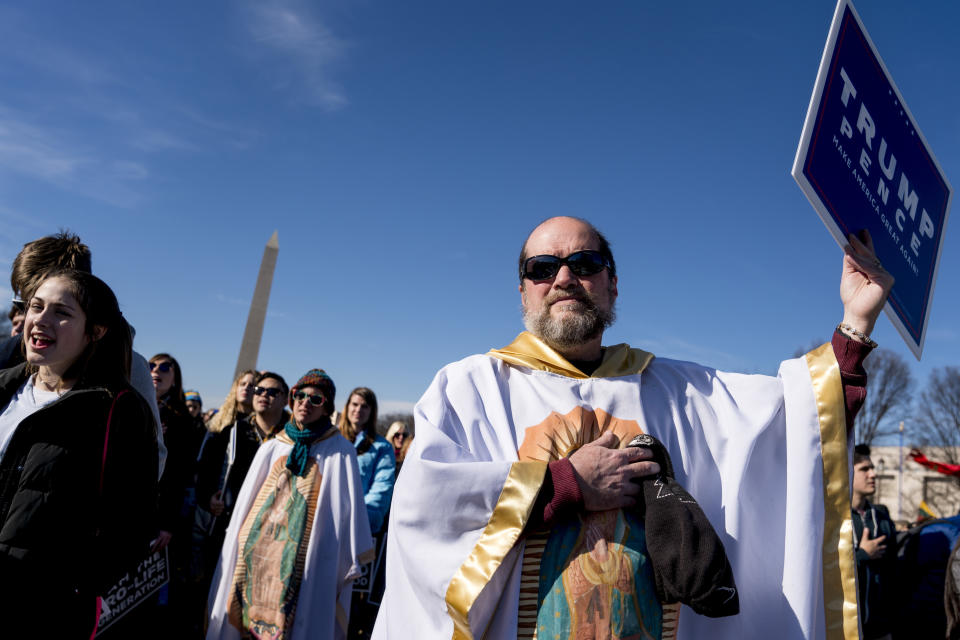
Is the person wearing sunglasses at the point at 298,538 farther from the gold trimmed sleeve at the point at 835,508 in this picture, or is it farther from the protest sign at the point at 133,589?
the gold trimmed sleeve at the point at 835,508

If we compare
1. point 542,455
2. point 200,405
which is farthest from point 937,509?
point 542,455

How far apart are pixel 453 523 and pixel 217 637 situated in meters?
3.49

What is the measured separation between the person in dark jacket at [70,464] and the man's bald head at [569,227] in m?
1.75

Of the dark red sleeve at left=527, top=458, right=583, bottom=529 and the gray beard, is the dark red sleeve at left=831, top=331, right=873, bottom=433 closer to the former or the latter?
the gray beard

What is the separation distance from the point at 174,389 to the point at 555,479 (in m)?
4.58

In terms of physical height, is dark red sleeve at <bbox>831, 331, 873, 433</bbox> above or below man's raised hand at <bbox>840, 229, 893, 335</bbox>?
below

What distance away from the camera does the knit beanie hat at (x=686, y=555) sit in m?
1.97

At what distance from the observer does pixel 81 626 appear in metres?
2.59

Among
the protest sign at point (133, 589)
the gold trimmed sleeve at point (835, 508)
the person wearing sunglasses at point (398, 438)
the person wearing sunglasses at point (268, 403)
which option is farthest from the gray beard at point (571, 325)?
the person wearing sunglasses at point (398, 438)

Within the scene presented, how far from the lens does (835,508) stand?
237cm

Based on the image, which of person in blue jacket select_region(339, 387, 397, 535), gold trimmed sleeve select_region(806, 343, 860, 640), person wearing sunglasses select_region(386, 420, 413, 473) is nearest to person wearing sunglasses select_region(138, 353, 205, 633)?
person in blue jacket select_region(339, 387, 397, 535)

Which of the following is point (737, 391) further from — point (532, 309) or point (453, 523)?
point (453, 523)

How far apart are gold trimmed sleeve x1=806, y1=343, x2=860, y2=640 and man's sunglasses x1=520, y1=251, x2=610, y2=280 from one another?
88cm

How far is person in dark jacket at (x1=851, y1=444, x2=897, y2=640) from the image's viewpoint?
561 cm
